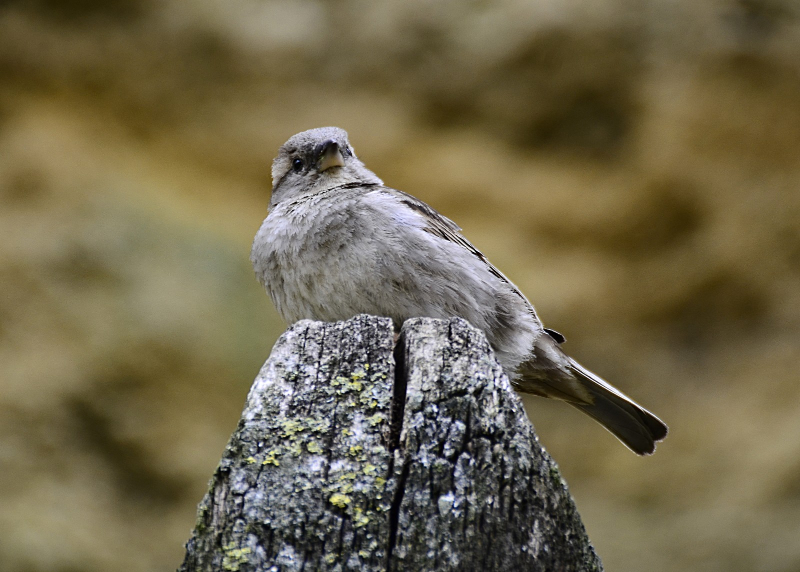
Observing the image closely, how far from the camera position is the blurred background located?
7.04 m

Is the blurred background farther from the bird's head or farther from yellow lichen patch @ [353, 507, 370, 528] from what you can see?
yellow lichen patch @ [353, 507, 370, 528]

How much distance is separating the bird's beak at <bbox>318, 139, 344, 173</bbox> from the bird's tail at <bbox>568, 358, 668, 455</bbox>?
1.52m

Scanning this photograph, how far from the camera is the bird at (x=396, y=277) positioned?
11.0 ft

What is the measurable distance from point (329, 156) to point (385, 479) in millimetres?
2726

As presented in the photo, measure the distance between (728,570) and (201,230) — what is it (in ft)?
17.9

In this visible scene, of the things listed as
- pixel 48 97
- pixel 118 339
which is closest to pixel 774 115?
pixel 118 339

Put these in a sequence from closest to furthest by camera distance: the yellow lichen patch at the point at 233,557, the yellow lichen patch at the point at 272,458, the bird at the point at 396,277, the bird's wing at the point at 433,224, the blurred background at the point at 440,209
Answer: the yellow lichen patch at the point at 233,557 → the yellow lichen patch at the point at 272,458 → the bird at the point at 396,277 → the bird's wing at the point at 433,224 → the blurred background at the point at 440,209

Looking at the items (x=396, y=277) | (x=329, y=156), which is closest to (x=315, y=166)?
(x=329, y=156)

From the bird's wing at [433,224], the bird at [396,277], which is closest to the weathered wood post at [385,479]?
the bird at [396,277]

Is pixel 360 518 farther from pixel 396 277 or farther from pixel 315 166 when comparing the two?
pixel 315 166

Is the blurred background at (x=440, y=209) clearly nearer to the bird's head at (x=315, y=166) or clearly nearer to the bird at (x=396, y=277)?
the bird's head at (x=315, y=166)

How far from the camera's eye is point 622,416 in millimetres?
3844

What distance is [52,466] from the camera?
675 cm

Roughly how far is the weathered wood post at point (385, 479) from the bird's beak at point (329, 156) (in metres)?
2.37
